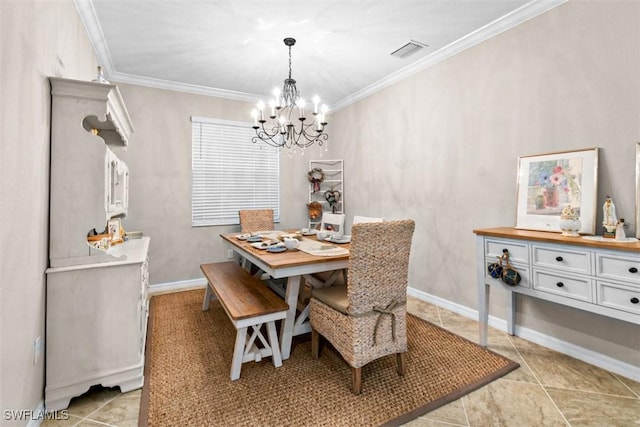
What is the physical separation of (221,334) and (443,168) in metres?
2.79

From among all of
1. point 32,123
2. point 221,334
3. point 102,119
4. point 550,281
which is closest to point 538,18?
point 550,281

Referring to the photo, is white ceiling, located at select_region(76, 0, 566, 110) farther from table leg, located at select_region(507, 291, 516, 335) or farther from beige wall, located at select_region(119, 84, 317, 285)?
table leg, located at select_region(507, 291, 516, 335)

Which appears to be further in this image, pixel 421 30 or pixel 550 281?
pixel 421 30

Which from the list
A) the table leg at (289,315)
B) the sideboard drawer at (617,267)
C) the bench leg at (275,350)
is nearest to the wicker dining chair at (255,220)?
the table leg at (289,315)

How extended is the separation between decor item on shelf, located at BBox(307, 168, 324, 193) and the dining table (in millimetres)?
2269

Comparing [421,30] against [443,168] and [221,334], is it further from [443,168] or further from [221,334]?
[221,334]

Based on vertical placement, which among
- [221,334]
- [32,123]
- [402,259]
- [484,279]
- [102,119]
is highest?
[102,119]

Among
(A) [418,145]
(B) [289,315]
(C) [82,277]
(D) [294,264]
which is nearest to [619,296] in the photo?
(D) [294,264]

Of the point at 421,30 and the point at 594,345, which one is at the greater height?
the point at 421,30

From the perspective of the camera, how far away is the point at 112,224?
269 cm

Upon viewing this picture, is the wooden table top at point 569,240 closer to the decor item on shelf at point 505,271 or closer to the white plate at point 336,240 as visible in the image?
the decor item on shelf at point 505,271

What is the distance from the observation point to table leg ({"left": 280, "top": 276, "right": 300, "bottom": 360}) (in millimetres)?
2183

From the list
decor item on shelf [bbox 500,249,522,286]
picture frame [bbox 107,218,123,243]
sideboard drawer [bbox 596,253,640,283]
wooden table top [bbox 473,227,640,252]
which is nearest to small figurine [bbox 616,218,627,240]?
wooden table top [bbox 473,227,640,252]

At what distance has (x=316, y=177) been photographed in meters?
4.77
